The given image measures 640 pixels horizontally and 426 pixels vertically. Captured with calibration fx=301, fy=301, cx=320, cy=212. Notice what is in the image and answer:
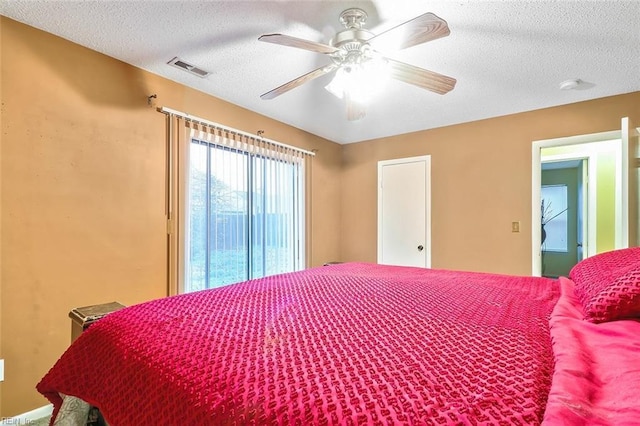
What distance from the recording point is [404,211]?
150 inches

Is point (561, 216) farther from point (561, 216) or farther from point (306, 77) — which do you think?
point (306, 77)

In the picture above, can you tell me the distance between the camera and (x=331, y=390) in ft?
1.99

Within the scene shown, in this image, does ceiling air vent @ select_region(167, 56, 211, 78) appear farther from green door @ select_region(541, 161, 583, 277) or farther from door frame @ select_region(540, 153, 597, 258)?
green door @ select_region(541, 161, 583, 277)

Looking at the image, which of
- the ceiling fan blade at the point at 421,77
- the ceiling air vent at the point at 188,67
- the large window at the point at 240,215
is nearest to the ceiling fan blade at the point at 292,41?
the ceiling fan blade at the point at 421,77

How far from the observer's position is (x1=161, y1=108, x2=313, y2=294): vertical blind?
2441 millimetres

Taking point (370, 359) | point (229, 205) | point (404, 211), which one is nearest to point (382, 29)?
point (370, 359)

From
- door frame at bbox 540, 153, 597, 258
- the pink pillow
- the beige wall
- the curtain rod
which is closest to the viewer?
the pink pillow

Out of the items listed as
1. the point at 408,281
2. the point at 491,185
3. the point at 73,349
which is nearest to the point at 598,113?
the point at 491,185

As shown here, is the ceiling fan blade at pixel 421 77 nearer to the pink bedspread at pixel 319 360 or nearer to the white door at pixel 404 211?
the pink bedspread at pixel 319 360

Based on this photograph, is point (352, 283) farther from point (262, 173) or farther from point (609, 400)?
point (262, 173)

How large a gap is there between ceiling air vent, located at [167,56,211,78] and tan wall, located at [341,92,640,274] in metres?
2.42

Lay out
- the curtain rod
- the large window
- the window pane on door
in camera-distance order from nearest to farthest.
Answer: the curtain rod → the large window → the window pane on door

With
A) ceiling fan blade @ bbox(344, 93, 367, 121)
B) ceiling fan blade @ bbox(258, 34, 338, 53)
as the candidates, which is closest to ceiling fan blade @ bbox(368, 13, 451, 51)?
ceiling fan blade @ bbox(258, 34, 338, 53)

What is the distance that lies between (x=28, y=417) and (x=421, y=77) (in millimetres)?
2988
